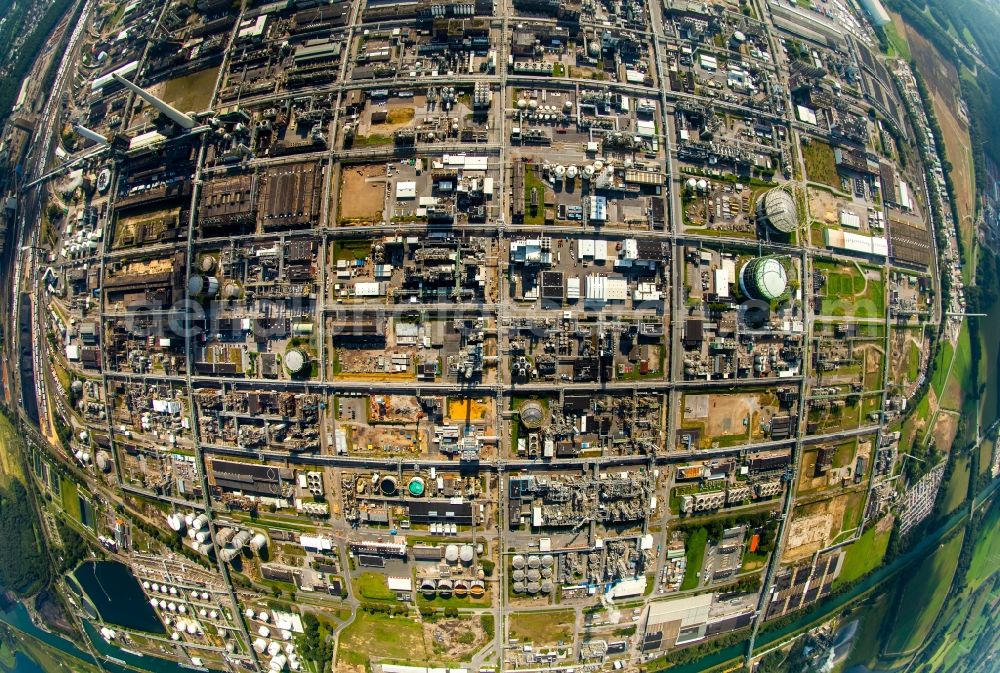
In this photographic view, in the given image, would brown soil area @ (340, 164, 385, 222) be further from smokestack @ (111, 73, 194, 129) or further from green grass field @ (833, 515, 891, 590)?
green grass field @ (833, 515, 891, 590)

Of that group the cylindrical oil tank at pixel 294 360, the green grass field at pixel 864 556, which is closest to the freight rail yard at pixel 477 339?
the cylindrical oil tank at pixel 294 360

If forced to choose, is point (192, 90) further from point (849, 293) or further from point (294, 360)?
point (849, 293)

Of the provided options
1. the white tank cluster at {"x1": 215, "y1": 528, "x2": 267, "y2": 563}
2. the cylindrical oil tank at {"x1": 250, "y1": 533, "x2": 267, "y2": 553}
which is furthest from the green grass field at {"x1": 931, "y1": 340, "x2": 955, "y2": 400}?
the white tank cluster at {"x1": 215, "y1": 528, "x2": 267, "y2": 563}

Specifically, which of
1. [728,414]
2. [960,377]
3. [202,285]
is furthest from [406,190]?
[960,377]

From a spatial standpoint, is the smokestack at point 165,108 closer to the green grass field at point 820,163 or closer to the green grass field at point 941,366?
the green grass field at point 820,163

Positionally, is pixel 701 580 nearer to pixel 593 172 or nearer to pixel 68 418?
pixel 593 172

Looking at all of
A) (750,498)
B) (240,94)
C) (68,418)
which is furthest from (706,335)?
(68,418)
